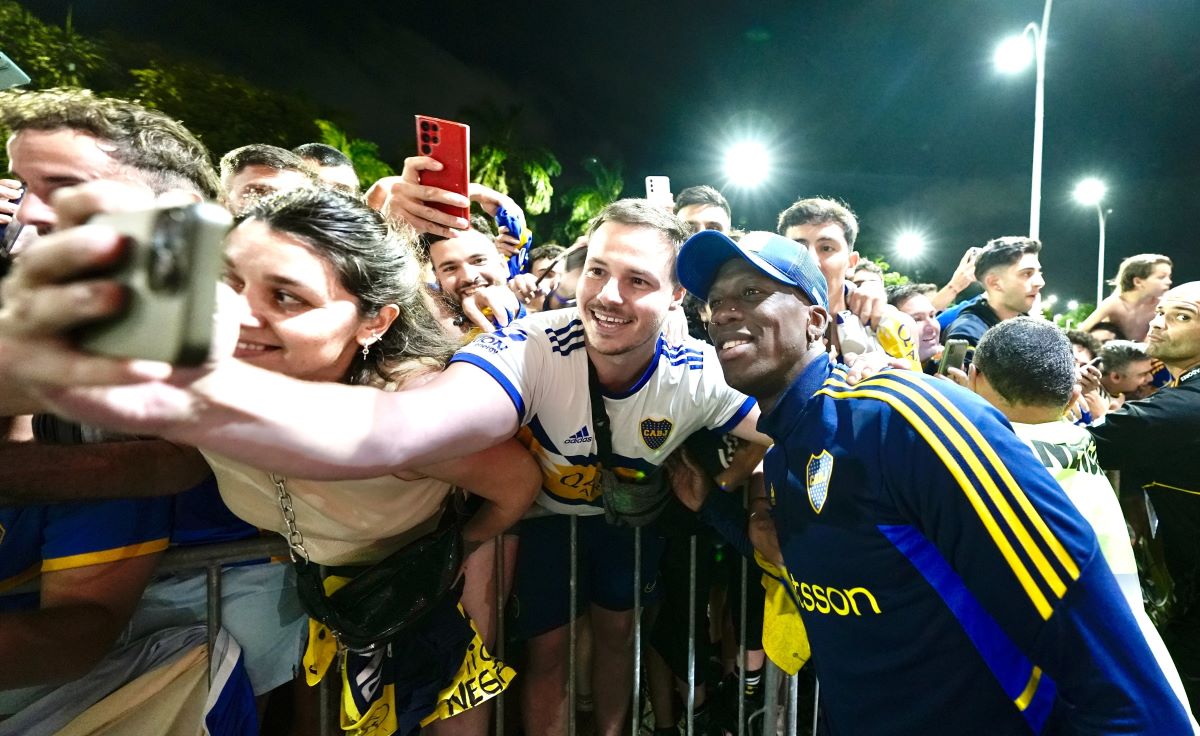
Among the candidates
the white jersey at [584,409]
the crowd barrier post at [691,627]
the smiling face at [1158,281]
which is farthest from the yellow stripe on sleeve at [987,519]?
the smiling face at [1158,281]

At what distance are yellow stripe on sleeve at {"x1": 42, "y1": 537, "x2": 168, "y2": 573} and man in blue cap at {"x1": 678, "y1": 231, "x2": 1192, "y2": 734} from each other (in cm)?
203

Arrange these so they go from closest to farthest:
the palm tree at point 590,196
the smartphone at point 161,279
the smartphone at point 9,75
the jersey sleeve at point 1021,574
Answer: the smartphone at point 161,279 → the jersey sleeve at point 1021,574 → the smartphone at point 9,75 → the palm tree at point 590,196

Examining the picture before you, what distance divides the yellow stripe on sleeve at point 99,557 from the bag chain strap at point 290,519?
44 cm

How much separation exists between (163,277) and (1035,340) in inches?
131

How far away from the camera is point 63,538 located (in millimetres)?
1716

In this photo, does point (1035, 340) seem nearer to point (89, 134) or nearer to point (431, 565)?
point (431, 565)

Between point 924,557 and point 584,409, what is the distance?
4.35 feet

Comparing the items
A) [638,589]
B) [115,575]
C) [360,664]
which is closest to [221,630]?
[115,575]

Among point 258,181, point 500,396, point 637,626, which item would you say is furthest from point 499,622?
point 258,181

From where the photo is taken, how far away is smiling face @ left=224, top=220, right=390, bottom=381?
1694 mm

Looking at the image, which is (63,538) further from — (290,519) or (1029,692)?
(1029,692)

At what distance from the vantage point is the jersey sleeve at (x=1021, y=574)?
1440 millimetres

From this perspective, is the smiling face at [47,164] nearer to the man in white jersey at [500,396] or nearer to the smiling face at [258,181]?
the smiling face at [258,181]

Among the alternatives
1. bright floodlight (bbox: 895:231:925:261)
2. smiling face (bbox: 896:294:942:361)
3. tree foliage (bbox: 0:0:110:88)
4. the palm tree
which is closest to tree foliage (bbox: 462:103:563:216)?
the palm tree
